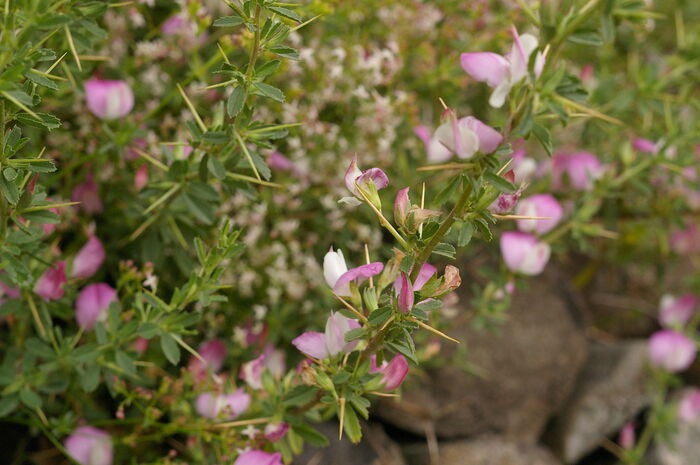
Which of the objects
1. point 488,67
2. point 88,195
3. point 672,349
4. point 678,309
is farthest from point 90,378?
point 678,309

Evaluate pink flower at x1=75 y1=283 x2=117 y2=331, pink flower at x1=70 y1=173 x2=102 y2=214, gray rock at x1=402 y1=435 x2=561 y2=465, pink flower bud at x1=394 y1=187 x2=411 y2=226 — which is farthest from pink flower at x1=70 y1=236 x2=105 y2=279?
gray rock at x1=402 y1=435 x2=561 y2=465

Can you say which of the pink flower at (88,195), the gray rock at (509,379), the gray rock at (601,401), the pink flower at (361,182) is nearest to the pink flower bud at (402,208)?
the pink flower at (361,182)

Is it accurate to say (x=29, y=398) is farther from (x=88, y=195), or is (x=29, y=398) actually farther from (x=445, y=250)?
(x=445, y=250)

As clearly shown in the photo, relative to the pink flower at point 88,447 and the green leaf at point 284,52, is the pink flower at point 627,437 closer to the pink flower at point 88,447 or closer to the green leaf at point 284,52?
the pink flower at point 88,447

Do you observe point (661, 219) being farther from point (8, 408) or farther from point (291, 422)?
point (8, 408)

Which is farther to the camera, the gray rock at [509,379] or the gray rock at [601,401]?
the gray rock at [601,401]
